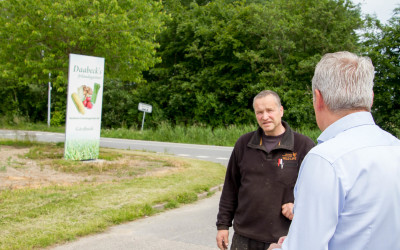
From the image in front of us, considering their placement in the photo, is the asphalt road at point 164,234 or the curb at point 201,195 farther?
the curb at point 201,195

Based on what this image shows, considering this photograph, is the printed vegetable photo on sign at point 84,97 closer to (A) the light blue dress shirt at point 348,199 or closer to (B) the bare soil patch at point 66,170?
(B) the bare soil patch at point 66,170

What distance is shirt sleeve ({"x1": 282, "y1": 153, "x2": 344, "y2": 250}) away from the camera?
125 centimetres

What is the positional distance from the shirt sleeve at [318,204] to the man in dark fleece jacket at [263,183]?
1611 millimetres

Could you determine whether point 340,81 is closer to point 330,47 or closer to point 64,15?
point 64,15

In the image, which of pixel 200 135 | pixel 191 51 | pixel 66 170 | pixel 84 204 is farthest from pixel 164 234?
pixel 191 51

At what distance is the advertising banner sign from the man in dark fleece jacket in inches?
365

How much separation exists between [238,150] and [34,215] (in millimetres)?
4136

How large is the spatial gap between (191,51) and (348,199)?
32.4 metres

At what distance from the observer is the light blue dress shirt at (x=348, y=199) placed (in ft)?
4.13

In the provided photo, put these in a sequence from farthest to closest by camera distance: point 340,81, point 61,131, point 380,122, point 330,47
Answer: point 61,131 → point 330,47 → point 380,122 → point 340,81

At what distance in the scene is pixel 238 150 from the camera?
316 cm

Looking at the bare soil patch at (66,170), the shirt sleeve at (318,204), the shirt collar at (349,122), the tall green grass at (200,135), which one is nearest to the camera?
the shirt sleeve at (318,204)

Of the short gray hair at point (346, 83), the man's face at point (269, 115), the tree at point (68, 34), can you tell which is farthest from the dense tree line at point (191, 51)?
the short gray hair at point (346, 83)

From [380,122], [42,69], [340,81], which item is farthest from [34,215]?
[380,122]
